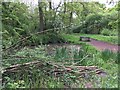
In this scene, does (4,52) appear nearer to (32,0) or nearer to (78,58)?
(78,58)

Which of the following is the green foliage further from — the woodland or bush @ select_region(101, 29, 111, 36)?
bush @ select_region(101, 29, 111, 36)

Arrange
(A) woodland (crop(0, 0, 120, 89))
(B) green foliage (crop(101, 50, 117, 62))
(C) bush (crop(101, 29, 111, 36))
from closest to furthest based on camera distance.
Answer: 1. (A) woodland (crop(0, 0, 120, 89))
2. (B) green foliage (crop(101, 50, 117, 62))
3. (C) bush (crop(101, 29, 111, 36))

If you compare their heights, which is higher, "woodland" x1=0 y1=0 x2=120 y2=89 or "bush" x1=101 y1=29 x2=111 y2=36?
"woodland" x1=0 y1=0 x2=120 y2=89

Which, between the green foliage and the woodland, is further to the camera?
the green foliage

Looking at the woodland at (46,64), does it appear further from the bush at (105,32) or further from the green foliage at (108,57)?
Answer: the bush at (105,32)

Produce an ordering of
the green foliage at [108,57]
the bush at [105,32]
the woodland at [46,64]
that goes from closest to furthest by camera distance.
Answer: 1. the woodland at [46,64]
2. the green foliage at [108,57]
3. the bush at [105,32]

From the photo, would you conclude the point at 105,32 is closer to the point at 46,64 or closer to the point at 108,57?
the point at 108,57

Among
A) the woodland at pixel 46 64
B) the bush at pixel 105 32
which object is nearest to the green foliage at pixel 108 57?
the woodland at pixel 46 64

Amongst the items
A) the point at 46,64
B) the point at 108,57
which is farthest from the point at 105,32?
the point at 46,64

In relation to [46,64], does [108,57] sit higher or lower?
lower

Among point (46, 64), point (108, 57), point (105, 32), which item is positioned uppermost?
point (46, 64)

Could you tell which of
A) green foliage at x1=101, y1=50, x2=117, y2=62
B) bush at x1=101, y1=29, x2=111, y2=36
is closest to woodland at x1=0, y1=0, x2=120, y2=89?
green foliage at x1=101, y1=50, x2=117, y2=62

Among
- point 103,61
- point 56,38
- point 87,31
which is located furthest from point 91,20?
point 103,61

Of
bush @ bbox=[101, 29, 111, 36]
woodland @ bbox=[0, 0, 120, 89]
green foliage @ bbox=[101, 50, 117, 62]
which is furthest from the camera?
bush @ bbox=[101, 29, 111, 36]
